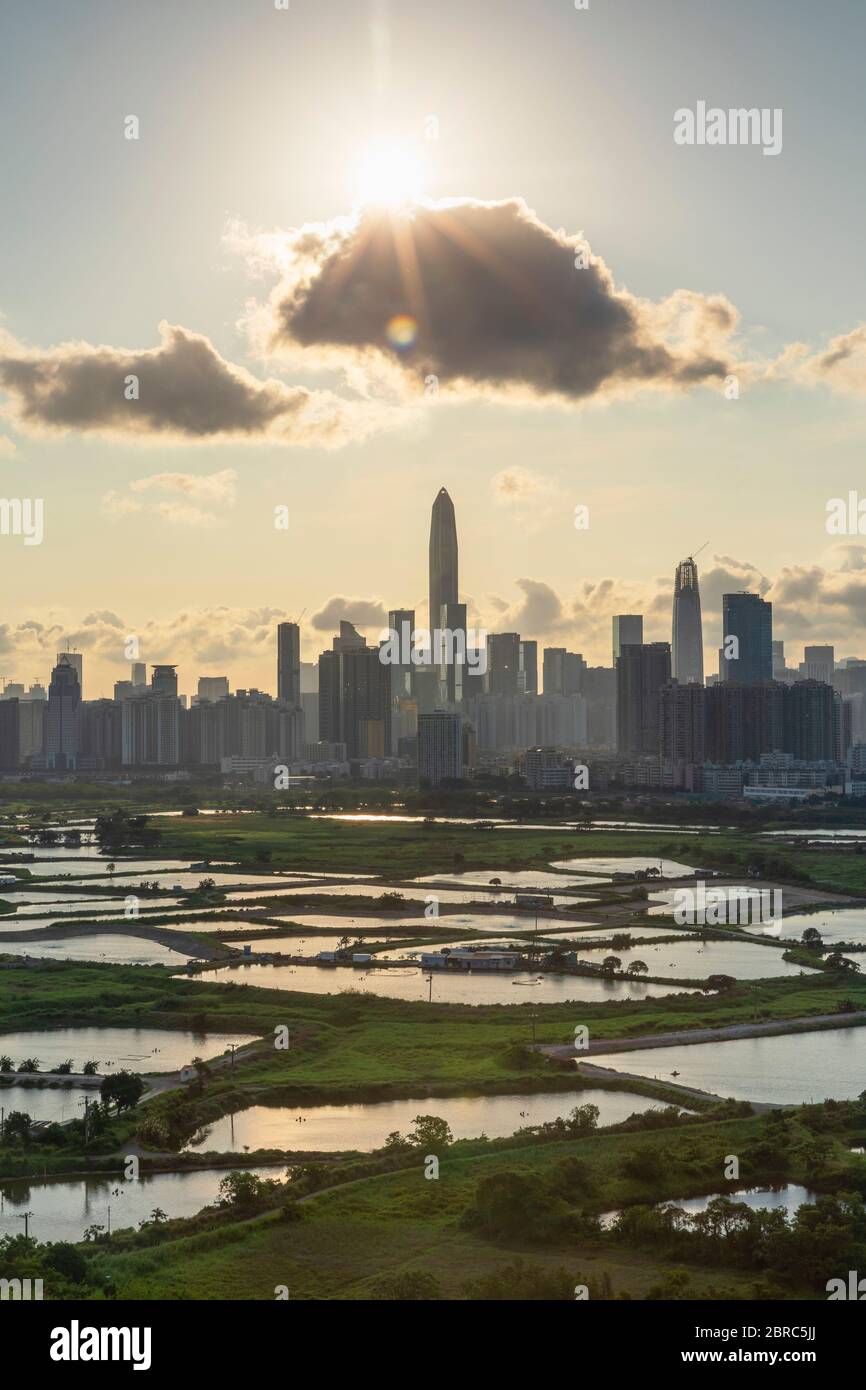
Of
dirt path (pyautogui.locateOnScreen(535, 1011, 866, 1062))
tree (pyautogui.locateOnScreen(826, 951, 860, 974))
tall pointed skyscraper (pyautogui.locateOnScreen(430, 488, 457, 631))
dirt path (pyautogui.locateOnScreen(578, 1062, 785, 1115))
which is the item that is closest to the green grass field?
dirt path (pyautogui.locateOnScreen(578, 1062, 785, 1115))

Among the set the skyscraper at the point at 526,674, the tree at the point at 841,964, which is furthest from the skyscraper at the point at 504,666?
the tree at the point at 841,964

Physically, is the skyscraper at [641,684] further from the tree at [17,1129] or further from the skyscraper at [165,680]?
the tree at [17,1129]

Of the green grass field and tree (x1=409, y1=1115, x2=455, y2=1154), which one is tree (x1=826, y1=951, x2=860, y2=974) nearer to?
the green grass field

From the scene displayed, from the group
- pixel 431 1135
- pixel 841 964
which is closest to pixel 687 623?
pixel 841 964

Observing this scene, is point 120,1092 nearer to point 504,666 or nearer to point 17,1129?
point 17,1129
